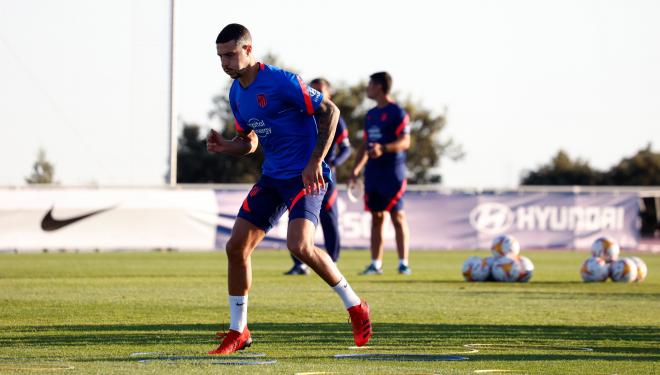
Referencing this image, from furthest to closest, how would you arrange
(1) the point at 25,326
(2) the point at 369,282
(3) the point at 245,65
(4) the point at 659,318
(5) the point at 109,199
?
(5) the point at 109,199
(2) the point at 369,282
(4) the point at 659,318
(1) the point at 25,326
(3) the point at 245,65

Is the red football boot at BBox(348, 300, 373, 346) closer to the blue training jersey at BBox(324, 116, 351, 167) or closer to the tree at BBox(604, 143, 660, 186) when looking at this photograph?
the blue training jersey at BBox(324, 116, 351, 167)

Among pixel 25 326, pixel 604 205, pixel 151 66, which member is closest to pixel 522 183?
pixel 604 205

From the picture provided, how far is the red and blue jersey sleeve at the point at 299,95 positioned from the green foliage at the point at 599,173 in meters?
68.1

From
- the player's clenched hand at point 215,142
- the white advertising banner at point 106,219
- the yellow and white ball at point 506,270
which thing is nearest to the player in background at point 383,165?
the yellow and white ball at point 506,270

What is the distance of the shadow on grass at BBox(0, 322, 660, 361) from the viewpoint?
756 centimetres

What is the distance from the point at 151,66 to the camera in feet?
87.7

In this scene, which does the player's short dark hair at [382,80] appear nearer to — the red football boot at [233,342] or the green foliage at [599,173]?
the red football boot at [233,342]

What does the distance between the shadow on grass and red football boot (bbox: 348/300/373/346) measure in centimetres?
17

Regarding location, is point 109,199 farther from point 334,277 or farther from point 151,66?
point 334,277

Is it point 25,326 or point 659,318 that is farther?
point 659,318

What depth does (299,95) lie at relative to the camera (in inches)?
306

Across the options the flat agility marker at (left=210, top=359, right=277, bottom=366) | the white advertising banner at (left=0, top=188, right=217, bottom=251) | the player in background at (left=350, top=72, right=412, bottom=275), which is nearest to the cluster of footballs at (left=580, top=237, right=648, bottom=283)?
the player in background at (left=350, top=72, right=412, bottom=275)

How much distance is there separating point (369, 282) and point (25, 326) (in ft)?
20.4

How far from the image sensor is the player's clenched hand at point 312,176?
7.64 meters
